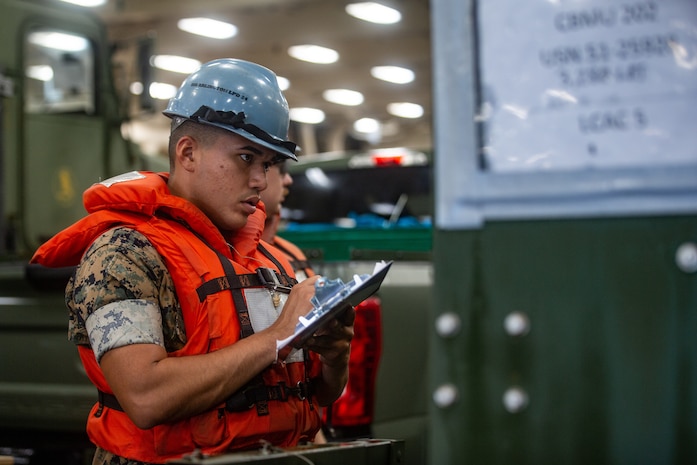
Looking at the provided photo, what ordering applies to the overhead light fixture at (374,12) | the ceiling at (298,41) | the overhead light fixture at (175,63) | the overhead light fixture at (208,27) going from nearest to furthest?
the overhead light fixture at (374,12) → the ceiling at (298,41) → the overhead light fixture at (208,27) → the overhead light fixture at (175,63)

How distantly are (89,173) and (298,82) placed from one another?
14460mm

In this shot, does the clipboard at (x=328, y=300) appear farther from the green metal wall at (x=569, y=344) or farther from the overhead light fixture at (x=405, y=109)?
the overhead light fixture at (x=405, y=109)

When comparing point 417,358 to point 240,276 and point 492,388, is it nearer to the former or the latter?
point 240,276

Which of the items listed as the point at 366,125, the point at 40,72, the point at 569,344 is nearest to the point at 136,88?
the point at 40,72

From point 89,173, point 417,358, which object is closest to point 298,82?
point 89,173

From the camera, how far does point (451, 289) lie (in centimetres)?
131

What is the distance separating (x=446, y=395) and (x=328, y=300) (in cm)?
82

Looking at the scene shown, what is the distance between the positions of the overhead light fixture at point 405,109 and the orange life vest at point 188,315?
71.0 feet

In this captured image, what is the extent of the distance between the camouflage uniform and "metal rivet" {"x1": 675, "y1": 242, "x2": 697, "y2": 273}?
1391 millimetres

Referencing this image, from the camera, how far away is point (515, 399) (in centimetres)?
127

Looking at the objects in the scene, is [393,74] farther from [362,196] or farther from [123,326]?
[123,326]

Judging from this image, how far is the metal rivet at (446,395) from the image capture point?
1.31 m

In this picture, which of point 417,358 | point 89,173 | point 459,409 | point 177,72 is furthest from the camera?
point 177,72

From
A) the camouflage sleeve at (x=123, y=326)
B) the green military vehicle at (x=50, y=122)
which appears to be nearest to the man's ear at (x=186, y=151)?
the camouflage sleeve at (x=123, y=326)
